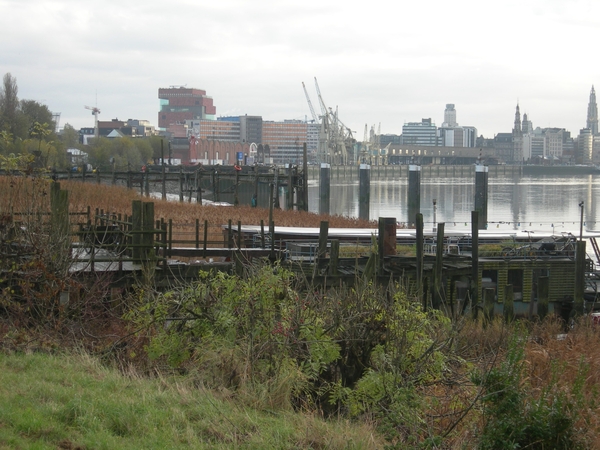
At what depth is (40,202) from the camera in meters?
15.1

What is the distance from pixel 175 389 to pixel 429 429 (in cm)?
297

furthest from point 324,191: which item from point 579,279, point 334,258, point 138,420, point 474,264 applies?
point 138,420

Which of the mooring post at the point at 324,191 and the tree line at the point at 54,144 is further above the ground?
the tree line at the point at 54,144

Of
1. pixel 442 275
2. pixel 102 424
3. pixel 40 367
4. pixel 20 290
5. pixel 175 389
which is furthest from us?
pixel 442 275

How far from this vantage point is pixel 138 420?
7738 millimetres

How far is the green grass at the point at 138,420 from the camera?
23.7 ft

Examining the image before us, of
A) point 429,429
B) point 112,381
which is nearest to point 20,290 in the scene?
point 112,381

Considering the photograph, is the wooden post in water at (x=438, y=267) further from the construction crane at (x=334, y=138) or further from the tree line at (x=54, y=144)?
the construction crane at (x=334, y=138)

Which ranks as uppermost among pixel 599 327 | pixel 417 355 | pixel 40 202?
pixel 40 202

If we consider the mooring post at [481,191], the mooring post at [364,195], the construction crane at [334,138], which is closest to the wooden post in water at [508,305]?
the mooring post at [481,191]

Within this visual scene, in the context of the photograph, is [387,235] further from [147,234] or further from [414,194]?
[414,194]

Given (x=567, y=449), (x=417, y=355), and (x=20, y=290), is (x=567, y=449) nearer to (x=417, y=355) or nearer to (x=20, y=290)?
(x=417, y=355)

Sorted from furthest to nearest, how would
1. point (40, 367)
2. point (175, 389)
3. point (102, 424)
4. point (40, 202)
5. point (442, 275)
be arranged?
point (442, 275) → point (40, 202) → point (40, 367) → point (175, 389) → point (102, 424)

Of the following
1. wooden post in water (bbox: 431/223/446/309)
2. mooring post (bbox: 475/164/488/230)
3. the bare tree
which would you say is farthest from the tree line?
mooring post (bbox: 475/164/488/230)
